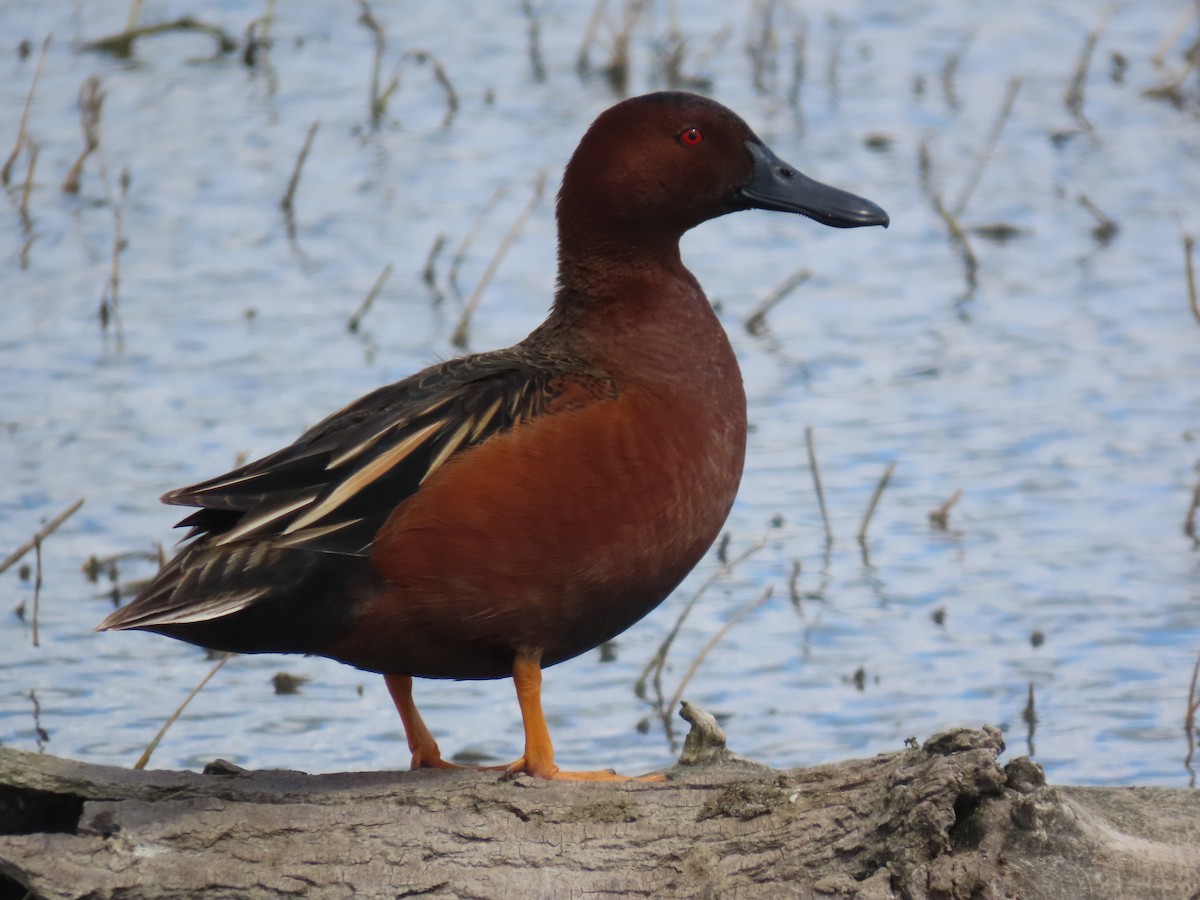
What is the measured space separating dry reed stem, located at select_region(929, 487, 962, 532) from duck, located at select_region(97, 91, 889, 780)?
2551 mm

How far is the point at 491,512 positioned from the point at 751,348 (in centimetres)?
462

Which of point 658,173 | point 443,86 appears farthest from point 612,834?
point 443,86

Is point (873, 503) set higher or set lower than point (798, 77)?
lower

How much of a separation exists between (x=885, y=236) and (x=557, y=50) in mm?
3432

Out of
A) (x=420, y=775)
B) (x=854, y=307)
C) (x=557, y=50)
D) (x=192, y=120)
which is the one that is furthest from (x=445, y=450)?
(x=557, y=50)

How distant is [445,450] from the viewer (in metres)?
4.33

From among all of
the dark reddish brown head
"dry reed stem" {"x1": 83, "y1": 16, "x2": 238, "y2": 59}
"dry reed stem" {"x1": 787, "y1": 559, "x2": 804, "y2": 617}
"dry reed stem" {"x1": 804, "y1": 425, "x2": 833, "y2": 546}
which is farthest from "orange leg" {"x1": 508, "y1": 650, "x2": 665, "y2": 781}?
"dry reed stem" {"x1": 83, "y1": 16, "x2": 238, "y2": 59}

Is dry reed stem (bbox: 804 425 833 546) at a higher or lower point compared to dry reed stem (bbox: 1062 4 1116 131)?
lower

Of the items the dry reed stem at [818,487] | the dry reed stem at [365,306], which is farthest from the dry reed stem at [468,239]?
the dry reed stem at [818,487]

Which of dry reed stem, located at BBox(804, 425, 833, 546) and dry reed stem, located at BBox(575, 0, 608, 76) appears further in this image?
dry reed stem, located at BBox(575, 0, 608, 76)

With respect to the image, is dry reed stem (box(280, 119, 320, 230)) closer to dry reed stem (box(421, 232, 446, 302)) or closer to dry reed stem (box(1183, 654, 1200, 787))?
dry reed stem (box(421, 232, 446, 302))

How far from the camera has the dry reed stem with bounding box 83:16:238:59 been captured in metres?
11.7

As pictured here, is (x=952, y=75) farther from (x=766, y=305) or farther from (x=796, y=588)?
(x=796, y=588)

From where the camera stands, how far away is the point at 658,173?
16.0ft
